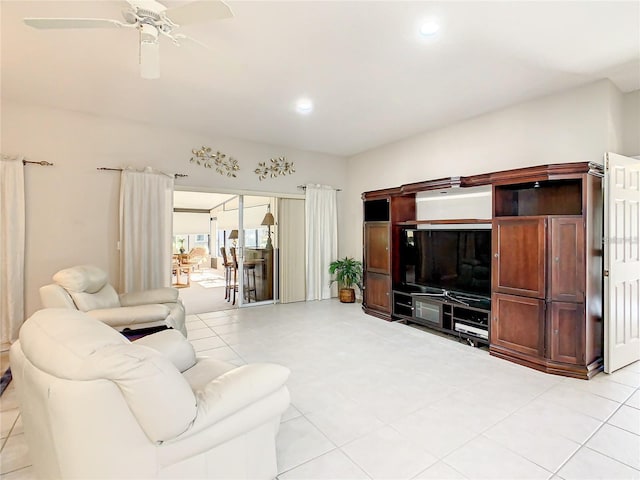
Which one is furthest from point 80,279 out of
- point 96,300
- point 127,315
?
point 127,315

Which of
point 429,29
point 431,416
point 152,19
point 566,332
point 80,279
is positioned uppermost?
point 429,29

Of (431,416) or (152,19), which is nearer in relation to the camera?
(152,19)

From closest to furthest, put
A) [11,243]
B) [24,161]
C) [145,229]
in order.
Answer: [11,243] < [24,161] < [145,229]

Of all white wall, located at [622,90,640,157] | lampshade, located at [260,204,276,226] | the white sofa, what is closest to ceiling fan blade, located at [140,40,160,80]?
the white sofa

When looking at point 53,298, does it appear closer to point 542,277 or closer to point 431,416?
point 431,416

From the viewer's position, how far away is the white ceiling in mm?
2324

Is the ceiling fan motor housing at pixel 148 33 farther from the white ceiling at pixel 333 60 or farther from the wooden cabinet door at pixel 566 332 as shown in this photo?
the wooden cabinet door at pixel 566 332

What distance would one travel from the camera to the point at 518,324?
10.9 ft

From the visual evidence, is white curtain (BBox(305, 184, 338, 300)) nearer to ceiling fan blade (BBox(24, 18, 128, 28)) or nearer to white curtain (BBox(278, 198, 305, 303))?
white curtain (BBox(278, 198, 305, 303))

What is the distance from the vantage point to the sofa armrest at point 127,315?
295 cm

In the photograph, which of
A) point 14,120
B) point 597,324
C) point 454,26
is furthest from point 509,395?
point 14,120

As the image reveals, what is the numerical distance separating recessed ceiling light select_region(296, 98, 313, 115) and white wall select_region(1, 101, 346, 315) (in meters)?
1.97

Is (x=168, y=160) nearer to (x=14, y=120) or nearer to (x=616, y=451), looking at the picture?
(x=14, y=120)

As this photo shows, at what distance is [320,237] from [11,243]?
448cm
